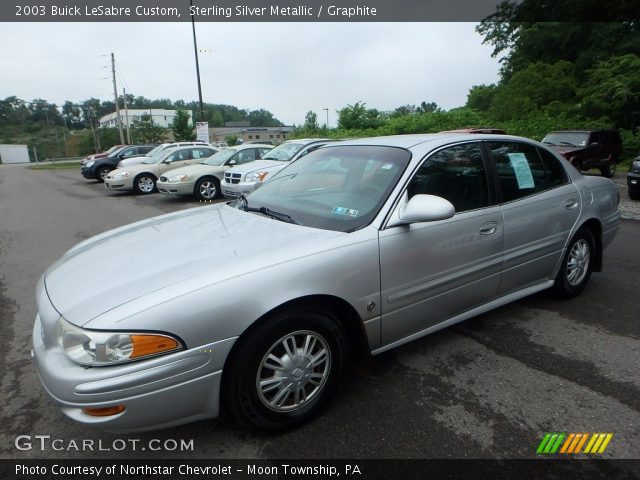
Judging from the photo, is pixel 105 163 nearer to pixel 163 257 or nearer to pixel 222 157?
pixel 222 157

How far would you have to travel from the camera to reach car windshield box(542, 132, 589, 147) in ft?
42.9

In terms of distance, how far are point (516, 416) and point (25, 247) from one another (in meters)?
7.30

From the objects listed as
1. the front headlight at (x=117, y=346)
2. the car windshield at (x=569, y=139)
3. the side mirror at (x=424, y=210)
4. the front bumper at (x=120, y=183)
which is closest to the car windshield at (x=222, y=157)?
the front bumper at (x=120, y=183)

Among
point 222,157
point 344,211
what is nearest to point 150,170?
point 222,157

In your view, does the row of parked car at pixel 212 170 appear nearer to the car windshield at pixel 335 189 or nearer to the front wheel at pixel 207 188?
the front wheel at pixel 207 188

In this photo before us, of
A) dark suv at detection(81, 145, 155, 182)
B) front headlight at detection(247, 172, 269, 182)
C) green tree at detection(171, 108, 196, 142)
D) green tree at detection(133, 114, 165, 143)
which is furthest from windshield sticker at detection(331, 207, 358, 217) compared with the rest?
green tree at detection(133, 114, 165, 143)

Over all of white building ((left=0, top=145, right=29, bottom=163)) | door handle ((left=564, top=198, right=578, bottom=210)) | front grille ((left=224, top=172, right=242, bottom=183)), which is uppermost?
white building ((left=0, top=145, right=29, bottom=163))

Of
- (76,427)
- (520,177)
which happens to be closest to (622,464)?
(520,177)

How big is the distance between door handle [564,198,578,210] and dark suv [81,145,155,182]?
60.8ft

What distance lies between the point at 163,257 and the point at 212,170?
932 centimetres

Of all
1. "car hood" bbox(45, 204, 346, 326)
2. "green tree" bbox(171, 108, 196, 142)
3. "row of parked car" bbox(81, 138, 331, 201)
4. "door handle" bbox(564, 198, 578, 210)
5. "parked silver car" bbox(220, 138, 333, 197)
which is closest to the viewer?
"car hood" bbox(45, 204, 346, 326)

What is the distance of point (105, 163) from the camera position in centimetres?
1806

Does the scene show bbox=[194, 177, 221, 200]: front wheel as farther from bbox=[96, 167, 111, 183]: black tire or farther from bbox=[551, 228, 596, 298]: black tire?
bbox=[96, 167, 111, 183]: black tire

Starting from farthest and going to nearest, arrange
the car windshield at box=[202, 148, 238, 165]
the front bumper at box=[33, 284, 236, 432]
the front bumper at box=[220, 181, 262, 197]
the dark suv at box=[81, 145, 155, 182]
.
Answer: the dark suv at box=[81, 145, 155, 182] → the car windshield at box=[202, 148, 238, 165] → the front bumper at box=[220, 181, 262, 197] → the front bumper at box=[33, 284, 236, 432]
